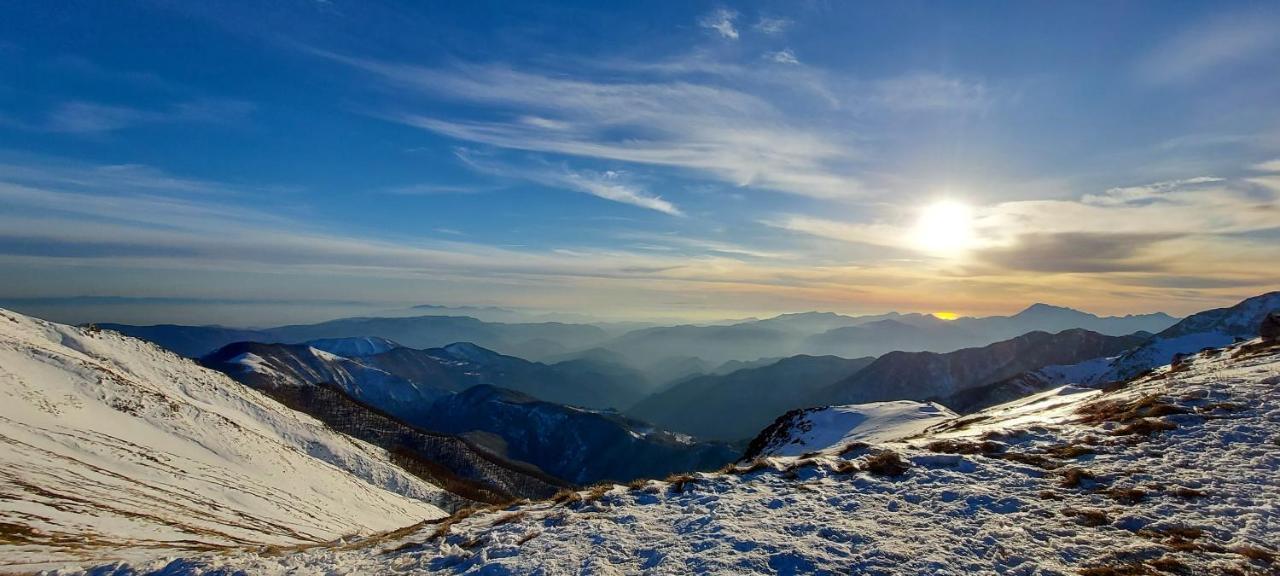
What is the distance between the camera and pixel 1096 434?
61.9 feet

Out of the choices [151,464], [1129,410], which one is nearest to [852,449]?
[1129,410]

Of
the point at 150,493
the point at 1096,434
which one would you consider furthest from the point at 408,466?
the point at 1096,434

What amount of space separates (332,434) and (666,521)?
99.2 meters

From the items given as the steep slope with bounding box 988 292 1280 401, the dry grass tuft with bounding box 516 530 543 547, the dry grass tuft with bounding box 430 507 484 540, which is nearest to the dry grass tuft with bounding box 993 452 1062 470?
the dry grass tuft with bounding box 516 530 543 547

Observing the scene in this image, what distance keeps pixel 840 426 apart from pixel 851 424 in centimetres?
118

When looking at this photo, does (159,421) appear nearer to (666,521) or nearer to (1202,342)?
Result: (666,521)

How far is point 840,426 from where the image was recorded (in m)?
57.5

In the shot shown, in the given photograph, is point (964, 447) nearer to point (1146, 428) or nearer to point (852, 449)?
point (852, 449)

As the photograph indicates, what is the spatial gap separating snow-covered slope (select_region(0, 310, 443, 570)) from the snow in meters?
43.2

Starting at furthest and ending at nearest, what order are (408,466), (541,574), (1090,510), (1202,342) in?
(1202,342) → (408,466) → (1090,510) → (541,574)

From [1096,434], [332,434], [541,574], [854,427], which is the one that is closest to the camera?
[541,574]

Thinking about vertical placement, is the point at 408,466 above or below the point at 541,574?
below

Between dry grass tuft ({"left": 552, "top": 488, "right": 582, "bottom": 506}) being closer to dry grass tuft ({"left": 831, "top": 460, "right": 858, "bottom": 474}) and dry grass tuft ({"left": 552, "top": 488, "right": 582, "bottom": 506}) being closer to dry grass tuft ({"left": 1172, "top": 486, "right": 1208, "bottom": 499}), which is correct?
dry grass tuft ({"left": 831, "top": 460, "right": 858, "bottom": 474})

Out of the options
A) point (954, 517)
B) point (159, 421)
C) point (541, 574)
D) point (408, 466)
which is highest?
point (954, 517)
